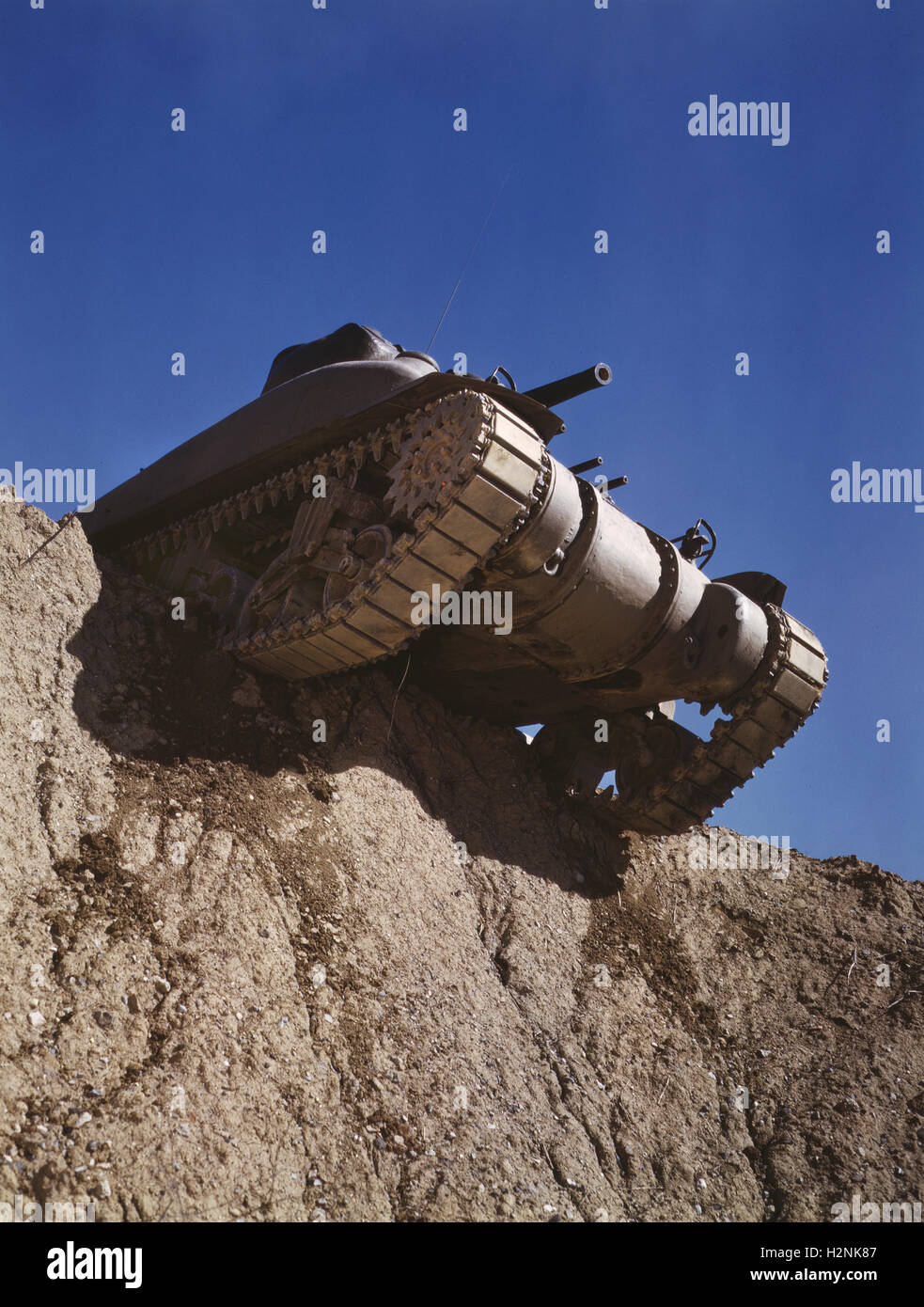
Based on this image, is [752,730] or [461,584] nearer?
[461,584]

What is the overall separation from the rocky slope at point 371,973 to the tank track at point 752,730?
0.93 meters

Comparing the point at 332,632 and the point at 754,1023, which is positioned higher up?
the point at 332,632

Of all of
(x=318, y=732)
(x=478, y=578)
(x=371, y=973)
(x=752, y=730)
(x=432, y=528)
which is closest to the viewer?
(x=371, y=973)

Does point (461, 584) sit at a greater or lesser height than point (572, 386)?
lesser

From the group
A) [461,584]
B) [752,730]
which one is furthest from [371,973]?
[752,730]

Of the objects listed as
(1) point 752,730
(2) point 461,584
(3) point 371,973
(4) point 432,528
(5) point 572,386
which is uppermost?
(5) point 572,386

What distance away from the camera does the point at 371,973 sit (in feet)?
22.6

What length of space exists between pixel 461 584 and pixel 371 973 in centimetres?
277

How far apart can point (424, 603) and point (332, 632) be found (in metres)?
0.75

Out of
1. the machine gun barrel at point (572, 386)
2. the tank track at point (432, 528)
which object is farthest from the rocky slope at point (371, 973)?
the machine gun barrel at point (572, 386)

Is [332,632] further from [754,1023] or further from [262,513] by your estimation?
[754,1023]

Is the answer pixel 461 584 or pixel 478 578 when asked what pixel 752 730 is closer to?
pixel 478 578
